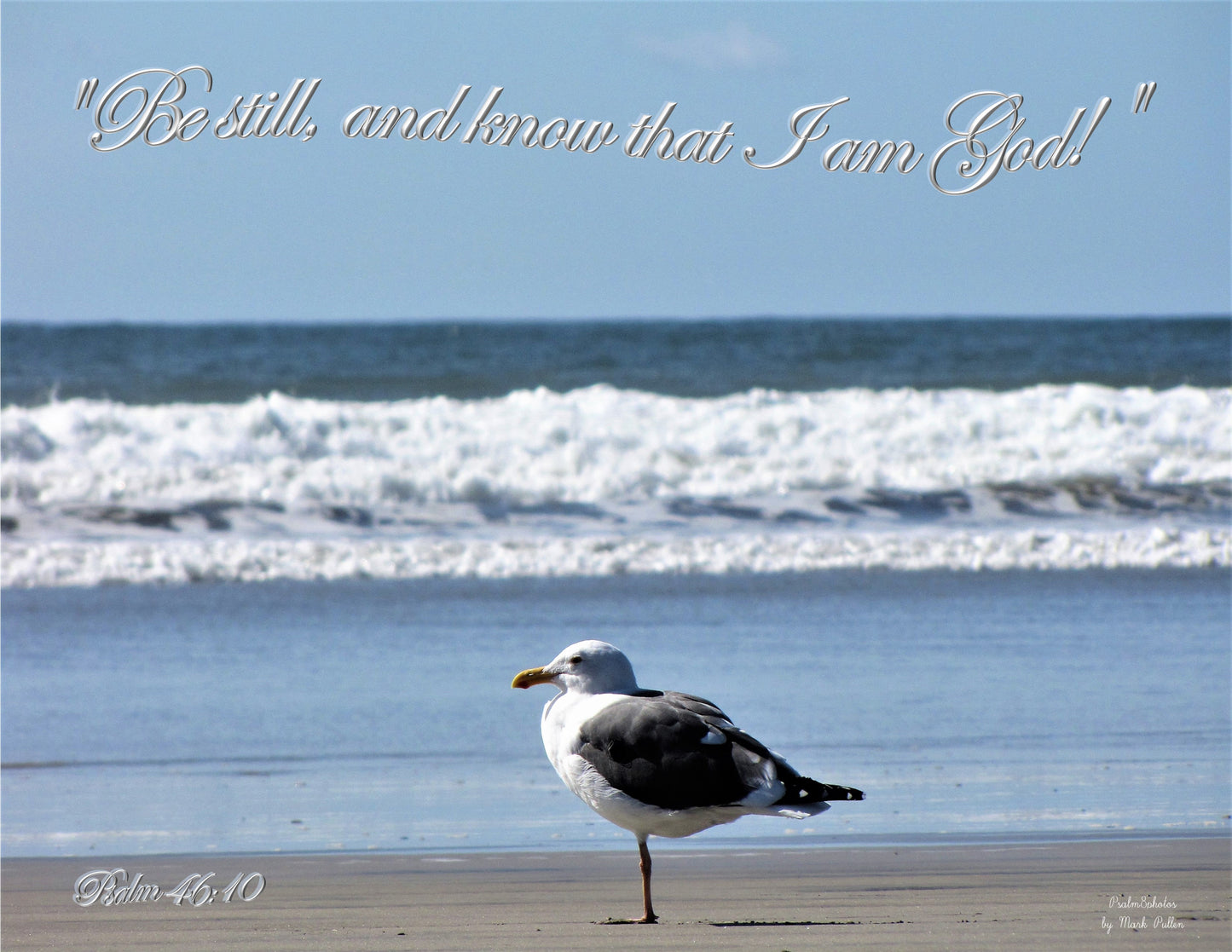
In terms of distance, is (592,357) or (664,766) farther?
(592,357)

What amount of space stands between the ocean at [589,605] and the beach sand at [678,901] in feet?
0.84

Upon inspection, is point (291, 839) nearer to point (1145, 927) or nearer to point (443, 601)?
point (1145, 927)

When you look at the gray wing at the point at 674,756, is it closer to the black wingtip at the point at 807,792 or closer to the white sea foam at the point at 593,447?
the black wingtip at the point at 807,792

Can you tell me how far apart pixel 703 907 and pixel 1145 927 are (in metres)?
1.19

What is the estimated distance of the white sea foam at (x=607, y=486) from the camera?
11.3 metres

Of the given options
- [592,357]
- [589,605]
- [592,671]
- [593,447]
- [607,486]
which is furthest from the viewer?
[592,357]

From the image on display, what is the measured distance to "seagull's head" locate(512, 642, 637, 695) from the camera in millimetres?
4027

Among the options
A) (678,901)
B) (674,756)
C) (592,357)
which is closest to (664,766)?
(674,756)

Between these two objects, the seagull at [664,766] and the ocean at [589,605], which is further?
the ocean at [589,605]

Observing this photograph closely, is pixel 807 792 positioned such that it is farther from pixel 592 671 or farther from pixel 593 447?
pixel 593 447

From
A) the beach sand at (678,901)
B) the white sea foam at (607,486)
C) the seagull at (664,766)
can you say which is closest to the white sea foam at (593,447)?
the white sea foam at (607,486)

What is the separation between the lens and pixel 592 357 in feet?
97.8

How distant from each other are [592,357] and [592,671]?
25933 millimetres

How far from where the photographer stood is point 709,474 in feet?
48.4
